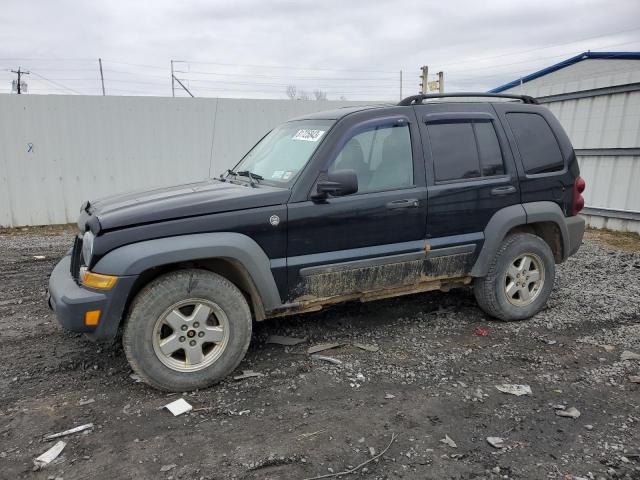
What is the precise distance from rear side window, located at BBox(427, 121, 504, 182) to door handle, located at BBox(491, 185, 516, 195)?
143 millimetres

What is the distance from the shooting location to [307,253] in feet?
12.3

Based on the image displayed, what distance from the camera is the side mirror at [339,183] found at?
3.58 m

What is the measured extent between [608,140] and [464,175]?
239 inches

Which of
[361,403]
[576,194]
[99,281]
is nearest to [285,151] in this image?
[99,281]

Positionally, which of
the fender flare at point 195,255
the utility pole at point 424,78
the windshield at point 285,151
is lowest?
the fender flare at point 195,255

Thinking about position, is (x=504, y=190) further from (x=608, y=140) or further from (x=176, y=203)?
(x=608, y=140)

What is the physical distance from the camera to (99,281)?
3242 millimetres

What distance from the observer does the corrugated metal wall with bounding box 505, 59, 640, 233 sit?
836cm

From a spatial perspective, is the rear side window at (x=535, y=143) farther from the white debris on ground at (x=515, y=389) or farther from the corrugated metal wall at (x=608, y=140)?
the corrugated metal wall at (x=608, y=140)

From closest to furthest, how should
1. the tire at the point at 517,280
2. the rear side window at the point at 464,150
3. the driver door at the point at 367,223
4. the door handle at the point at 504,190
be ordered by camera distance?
1. the driver door at the point at 367,223
2. the rear side window at the point at 464,150
3. the door handle at the point at 504,190
4. the tire at the point at 517,280

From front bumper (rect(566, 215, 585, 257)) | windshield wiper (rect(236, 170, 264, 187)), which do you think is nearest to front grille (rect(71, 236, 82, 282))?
windshield wiper (rect(236, 170, 264, 187))

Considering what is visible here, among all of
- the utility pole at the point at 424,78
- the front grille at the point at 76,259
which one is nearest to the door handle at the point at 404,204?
the front grille at the point at 76,259

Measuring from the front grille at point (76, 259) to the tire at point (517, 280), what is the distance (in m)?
3.43

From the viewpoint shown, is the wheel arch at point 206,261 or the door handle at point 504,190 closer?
the wheel arch at point 206,261
